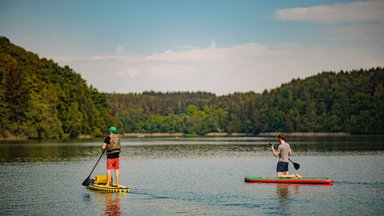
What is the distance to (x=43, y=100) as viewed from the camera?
132 metres

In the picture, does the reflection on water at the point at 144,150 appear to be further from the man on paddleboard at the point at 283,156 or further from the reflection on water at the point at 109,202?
the man on paddleboard at the point at 283,156

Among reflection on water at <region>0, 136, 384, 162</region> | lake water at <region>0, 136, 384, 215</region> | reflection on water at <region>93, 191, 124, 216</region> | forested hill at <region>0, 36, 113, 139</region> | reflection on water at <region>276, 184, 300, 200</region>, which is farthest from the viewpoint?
forested hill at <region>0, 36, 113, 139</region>

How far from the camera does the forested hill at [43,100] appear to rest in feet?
399

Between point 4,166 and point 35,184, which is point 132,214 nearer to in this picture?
point 35,184

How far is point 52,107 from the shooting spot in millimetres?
134375

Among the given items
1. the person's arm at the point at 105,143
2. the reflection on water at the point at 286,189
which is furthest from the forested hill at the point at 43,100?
the reflection on water at the point at 286,189

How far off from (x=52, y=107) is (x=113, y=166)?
108324 millimetres

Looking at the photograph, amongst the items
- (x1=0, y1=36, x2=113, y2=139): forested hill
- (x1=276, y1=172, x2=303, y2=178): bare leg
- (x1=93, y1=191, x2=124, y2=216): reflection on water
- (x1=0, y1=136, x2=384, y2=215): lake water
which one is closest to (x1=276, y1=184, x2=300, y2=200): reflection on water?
(x1=0, y1=136, x2=384, y2=215): lake water

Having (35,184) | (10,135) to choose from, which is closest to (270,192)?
(35,184)

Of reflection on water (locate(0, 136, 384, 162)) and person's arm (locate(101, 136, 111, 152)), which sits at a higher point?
person's arm (locate(101, 136, 111, 152))

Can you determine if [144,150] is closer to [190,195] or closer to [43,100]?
[190,195]

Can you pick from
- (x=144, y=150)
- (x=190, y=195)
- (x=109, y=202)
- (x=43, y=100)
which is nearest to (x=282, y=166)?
(x=190, y=195)

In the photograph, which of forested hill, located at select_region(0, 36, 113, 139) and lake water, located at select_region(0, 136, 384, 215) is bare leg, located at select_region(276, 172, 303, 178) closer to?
lake water, located at select_region(0, 136, 384, 215)

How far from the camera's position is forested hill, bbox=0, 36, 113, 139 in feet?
399
